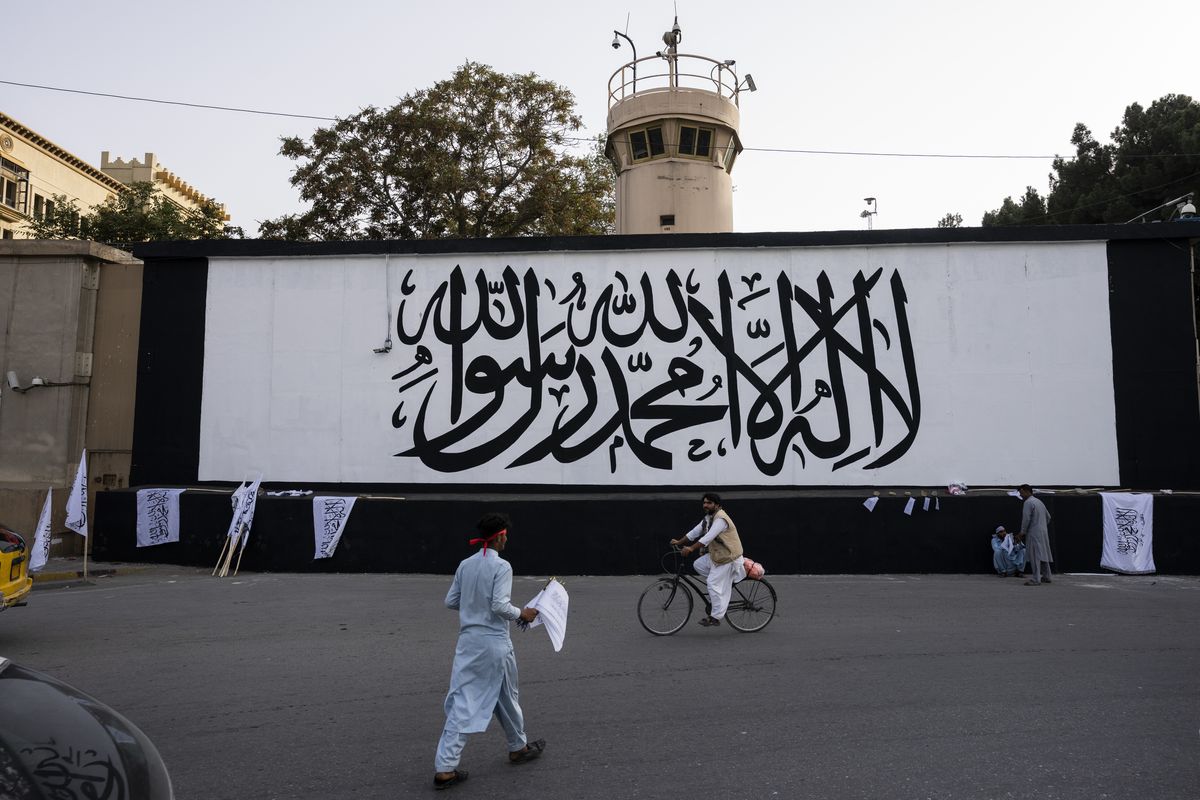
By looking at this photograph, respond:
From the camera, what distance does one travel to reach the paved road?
4824 millimetres

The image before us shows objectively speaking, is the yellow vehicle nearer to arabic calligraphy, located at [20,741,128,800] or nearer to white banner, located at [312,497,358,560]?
white banner, located at [312,497,358,560]

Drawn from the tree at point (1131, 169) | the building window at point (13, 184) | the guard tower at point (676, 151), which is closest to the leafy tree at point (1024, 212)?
the tree at point (1131, 169)

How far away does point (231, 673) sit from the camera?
7355 mm

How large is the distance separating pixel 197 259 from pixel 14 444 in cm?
506

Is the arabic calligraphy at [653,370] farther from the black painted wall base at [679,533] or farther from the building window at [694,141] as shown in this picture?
the building window at [694,141]

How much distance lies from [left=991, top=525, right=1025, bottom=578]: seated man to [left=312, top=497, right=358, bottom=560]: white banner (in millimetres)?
11488

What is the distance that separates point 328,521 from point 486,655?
10.6 metres

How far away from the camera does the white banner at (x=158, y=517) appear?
50.2ft

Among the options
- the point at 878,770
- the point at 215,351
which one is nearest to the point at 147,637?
the point at 878,770

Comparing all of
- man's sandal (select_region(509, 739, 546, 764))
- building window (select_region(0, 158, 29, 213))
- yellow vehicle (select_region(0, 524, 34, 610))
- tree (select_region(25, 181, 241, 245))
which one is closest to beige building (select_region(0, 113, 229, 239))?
building window (select_region(0, 158, 29, 213))

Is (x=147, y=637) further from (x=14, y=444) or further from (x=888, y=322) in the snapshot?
(x=888, y=322)

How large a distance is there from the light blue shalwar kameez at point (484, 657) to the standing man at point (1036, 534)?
35.3ft

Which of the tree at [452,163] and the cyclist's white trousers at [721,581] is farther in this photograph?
the tree at [452,163]

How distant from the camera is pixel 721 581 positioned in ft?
30.0
